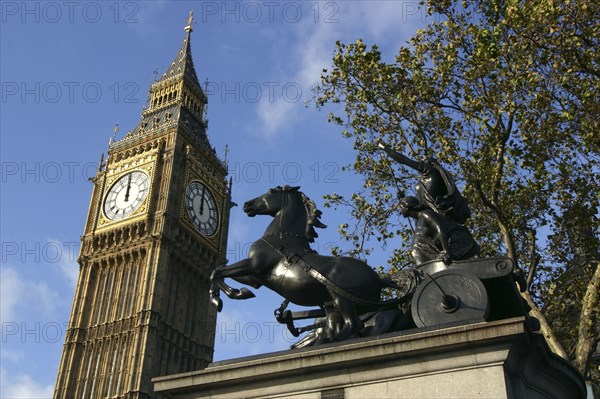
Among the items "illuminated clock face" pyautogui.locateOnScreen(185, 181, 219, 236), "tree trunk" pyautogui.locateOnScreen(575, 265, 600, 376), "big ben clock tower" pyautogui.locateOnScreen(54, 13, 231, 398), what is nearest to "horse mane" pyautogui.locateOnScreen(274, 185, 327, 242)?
"tree trunk" pyautogui.locateOnScreen(575, 265, 600, 376)

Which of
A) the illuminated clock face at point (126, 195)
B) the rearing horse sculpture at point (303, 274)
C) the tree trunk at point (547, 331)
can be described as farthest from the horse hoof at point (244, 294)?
the illuminated clock face at point (126, 195)

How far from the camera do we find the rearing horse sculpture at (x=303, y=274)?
Answer: 802cm

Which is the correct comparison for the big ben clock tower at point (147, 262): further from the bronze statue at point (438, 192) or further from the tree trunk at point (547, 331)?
the bronze statue at point (438, 192)

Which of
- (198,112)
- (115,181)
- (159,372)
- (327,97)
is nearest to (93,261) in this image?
(115,181)

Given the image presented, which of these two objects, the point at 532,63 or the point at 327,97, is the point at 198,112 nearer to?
the point at 327,97

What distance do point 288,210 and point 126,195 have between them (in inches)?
2033

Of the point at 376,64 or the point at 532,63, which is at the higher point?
the point at 376,64

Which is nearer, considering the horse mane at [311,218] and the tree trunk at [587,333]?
the horse mane at [311,218]

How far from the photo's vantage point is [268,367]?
7.11m

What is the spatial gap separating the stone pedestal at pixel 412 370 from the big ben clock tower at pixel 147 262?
44.6m

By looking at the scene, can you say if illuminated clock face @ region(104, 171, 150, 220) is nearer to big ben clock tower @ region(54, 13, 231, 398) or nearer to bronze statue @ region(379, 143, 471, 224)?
big ben clock tower @ region(54, 13, 231, 398)

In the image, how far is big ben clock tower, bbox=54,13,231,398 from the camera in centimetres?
5300

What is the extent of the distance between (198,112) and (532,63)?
54752mm

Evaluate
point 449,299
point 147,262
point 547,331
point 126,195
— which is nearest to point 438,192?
point 449,299
